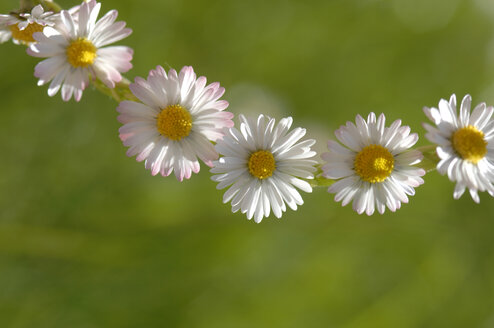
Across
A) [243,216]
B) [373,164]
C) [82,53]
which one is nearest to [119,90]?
[82,53]

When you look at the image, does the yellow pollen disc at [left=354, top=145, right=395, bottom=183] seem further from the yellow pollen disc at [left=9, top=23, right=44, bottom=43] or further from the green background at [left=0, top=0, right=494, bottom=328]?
the green background at [left=0, top=0, right=494, bottom=328]

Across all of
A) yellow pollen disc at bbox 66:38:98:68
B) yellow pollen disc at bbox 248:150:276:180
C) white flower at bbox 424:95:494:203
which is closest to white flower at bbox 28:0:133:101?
yellow pollen disc at bbox 66:38:98:68

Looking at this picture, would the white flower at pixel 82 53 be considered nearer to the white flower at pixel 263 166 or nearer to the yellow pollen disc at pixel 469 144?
the white flower at pixel 263 166

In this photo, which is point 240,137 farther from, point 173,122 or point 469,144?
point 469,144

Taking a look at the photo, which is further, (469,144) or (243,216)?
(243,216)

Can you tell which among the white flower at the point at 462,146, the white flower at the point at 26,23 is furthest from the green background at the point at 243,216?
the white flower at the point at 462,146

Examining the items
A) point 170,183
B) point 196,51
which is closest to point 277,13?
point 196,51
